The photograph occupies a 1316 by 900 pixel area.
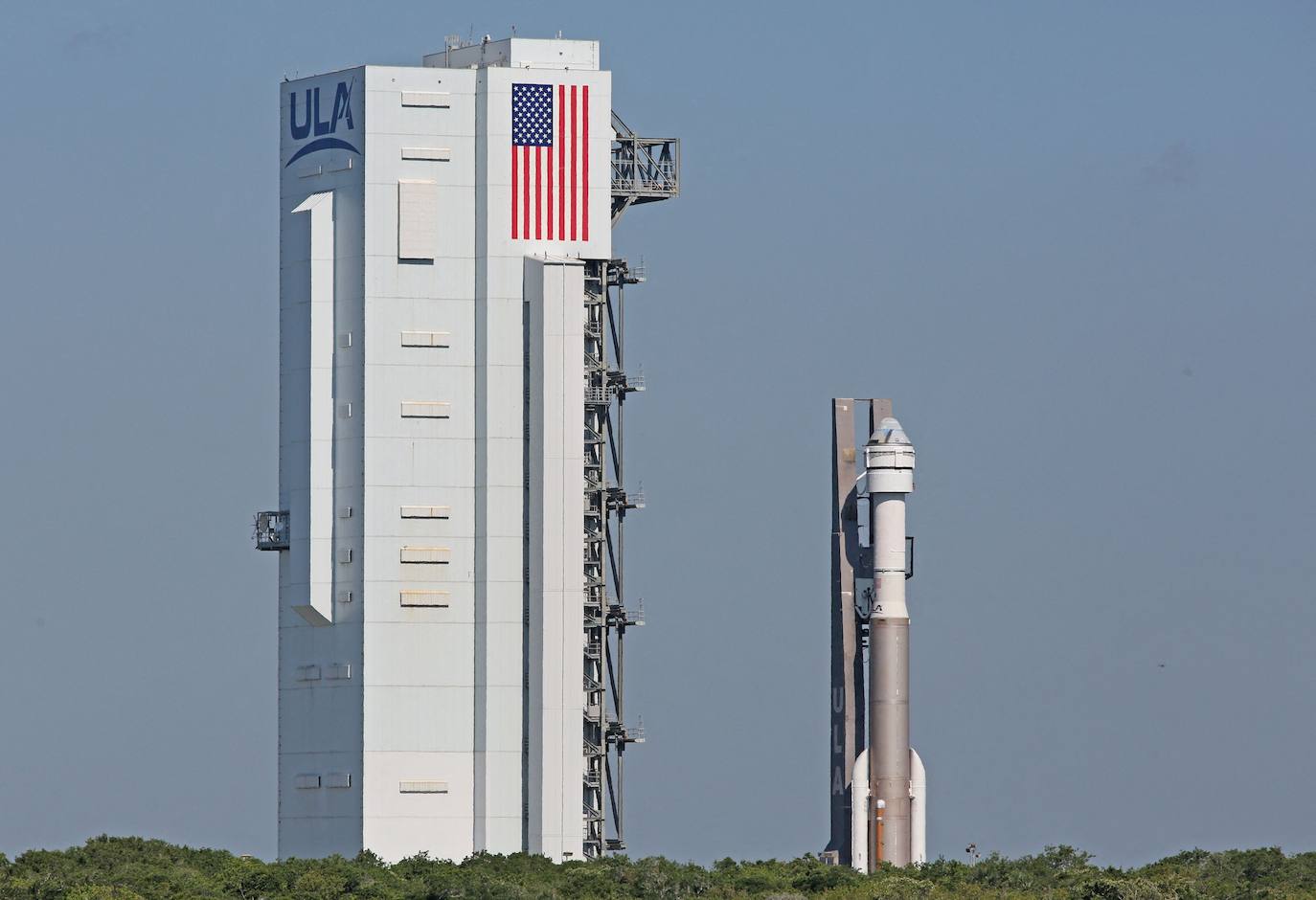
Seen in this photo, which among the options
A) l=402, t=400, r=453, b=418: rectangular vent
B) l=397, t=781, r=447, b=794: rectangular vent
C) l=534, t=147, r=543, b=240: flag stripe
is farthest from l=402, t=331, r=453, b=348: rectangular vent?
l=397, t=781, r=447, b=794: rectangular vent

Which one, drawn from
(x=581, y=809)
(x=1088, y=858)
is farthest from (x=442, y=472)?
(x=1088, y=858)

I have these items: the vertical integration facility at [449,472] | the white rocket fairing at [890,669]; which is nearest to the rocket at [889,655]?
the white rocket fairing at [890,669]

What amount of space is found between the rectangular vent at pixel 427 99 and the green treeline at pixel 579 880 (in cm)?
2446

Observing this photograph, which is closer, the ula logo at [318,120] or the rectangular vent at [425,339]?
the rectangular vent at [425,339]

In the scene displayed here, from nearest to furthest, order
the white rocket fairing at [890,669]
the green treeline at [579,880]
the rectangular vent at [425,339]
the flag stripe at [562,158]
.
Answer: the green treeline at [579,880] < the white rocket fairing at [890,669] < the rectangular vent at [425,339] < the flag stripe at [562,158]

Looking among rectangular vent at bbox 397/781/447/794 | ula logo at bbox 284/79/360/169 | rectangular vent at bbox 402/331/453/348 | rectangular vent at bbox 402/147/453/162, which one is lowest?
rectangular vent at bbox 397/781/447/794

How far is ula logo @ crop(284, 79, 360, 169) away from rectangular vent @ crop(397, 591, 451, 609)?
14.5 m

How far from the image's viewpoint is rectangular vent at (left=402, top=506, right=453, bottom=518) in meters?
117

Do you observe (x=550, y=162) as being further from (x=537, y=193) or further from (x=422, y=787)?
(x=422, y=787)

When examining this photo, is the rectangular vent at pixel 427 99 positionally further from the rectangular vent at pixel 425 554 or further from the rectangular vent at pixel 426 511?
the rectangular vent at pixel 425 554

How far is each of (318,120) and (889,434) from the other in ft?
72.0

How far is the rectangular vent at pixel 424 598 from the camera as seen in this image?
11669 cm

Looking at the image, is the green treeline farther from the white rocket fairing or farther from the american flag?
the american flag

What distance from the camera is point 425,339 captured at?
11756 centimetres
